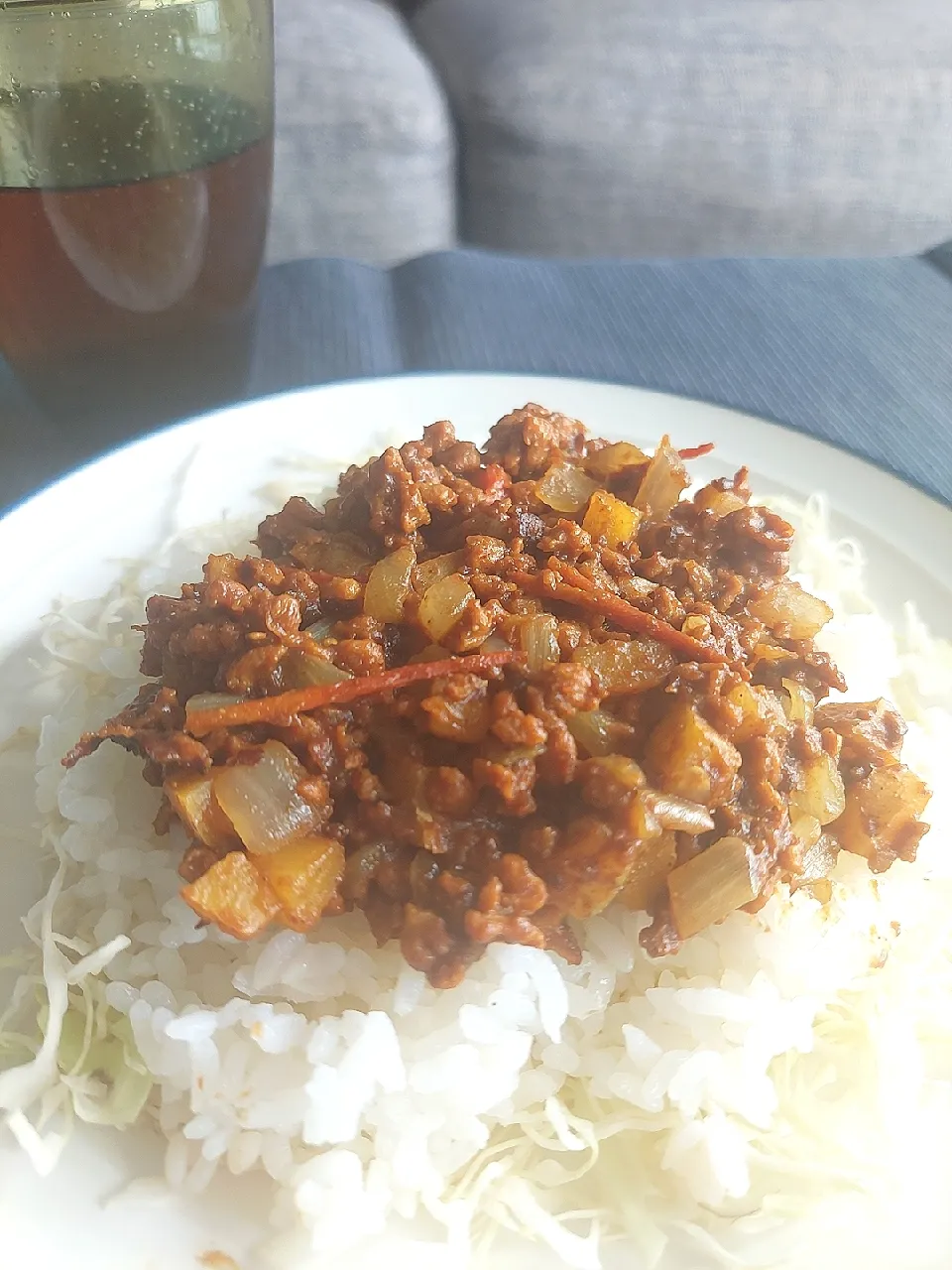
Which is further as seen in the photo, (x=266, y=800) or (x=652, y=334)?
(x=652, y=334)

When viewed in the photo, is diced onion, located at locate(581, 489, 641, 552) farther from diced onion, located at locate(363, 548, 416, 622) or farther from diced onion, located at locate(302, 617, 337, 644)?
diced onion, located at locate(302, 617, 337, 644)

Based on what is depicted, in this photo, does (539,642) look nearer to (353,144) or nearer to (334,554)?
(334,554)

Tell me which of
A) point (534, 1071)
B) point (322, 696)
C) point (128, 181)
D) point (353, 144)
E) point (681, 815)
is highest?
point (128, 181)

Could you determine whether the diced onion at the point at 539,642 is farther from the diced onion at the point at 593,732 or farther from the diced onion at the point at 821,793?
the diced onion at the point at 821,793

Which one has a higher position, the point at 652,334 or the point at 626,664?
the point at 626,664

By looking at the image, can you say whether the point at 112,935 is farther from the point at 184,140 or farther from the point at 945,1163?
A: the point at 184,140

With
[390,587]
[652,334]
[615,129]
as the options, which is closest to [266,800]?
[390,587]
